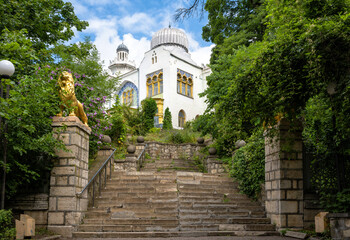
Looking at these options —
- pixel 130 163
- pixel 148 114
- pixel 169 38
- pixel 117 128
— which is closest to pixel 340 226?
pixel 130 163

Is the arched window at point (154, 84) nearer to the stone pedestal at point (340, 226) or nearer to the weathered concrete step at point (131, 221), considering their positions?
the weathered concrete step at point (131, 221)

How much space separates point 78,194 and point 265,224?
14.1 ft

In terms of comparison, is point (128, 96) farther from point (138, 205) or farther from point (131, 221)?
point (131, 221)

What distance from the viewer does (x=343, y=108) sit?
610cm

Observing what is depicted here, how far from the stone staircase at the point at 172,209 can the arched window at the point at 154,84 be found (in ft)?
65.7

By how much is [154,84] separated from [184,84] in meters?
2.65

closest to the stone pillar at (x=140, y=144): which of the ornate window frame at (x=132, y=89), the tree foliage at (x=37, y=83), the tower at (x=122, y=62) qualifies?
the tree foliage at (x=37, y=83)

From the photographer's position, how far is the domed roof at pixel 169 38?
1414 inches

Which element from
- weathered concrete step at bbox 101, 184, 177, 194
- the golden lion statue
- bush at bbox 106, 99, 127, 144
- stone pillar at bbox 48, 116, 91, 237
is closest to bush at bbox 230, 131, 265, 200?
weathered concrete step at bbox 101, 184, 177, 194

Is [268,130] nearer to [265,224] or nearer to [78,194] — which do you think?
[265,224]

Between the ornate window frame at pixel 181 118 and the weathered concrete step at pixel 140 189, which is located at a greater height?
the ornate window frame at pixel 181 118

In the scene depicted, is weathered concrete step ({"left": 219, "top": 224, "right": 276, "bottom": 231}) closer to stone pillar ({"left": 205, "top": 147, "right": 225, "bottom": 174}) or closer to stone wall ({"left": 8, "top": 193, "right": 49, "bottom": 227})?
stone wall ({"left": 8, "top": 193, "right": 49, "bottom": 227})

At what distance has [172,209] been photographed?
9000mm

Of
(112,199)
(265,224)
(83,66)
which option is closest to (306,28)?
(265,224)
